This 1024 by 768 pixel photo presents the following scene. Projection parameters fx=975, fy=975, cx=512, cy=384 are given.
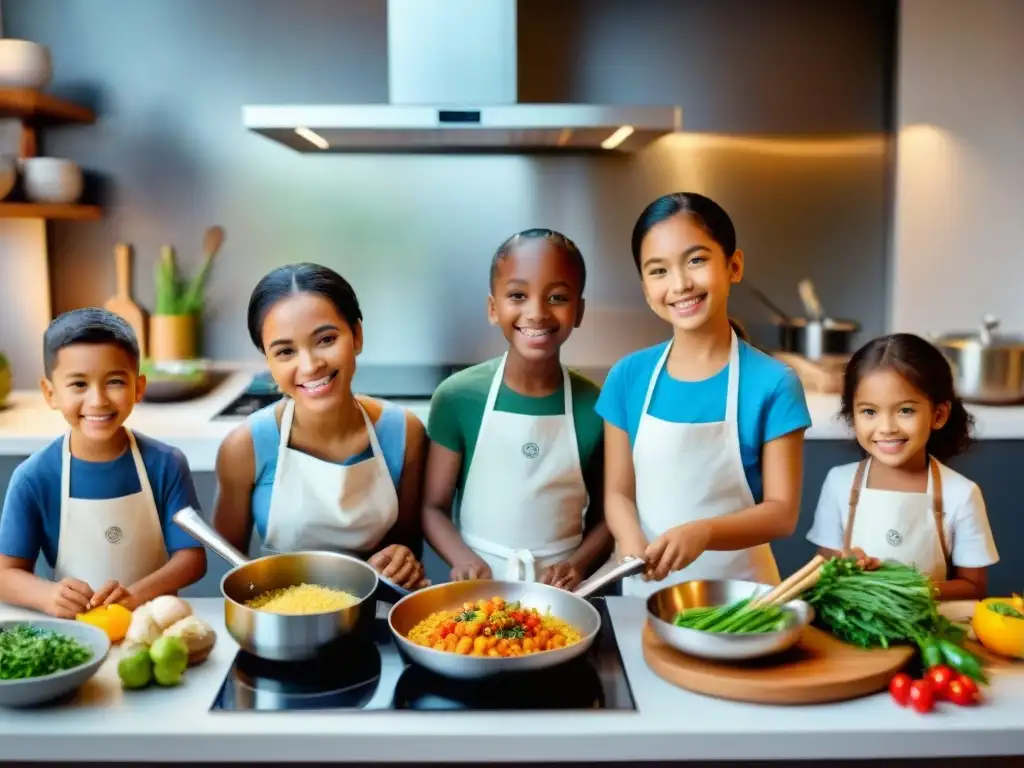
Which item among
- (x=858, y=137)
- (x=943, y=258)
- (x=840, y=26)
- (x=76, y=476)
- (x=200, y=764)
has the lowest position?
(x=200, y=764)

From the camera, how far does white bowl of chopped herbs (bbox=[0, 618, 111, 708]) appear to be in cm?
109

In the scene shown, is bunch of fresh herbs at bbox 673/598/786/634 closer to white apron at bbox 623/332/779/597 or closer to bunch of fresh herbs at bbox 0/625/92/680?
white apron at bbox 623/332/779/597

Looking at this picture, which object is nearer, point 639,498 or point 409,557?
point 409,557

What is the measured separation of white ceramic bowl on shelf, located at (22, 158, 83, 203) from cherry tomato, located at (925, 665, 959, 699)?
2664mm

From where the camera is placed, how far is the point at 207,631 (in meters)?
1.26

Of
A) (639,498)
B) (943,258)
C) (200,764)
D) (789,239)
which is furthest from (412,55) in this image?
(200,764)

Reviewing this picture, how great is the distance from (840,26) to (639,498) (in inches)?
85.5

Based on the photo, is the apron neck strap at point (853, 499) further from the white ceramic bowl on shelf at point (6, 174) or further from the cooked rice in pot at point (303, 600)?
the white ceramic bowl on shelf at point (6, 174)

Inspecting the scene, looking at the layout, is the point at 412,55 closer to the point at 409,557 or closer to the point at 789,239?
the point at 789,239

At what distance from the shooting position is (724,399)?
155cm

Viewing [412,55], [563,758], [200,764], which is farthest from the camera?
[412,55]

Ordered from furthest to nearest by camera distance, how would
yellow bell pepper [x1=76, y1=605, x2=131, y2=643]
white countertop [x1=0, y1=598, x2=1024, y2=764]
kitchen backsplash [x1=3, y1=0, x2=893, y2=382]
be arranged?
kitchen backsplash [x1=3, y1=0, x2=893, y2=382], yellow bell pepper [x1=76, y1=605, x2=131, y2=643], white countertop [x1=0, y1=598, x2=1024, y2=764]

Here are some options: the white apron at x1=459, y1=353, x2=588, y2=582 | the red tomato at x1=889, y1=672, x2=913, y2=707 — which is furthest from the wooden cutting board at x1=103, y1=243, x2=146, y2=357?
the red tomato at x1=889, y1=672, x2=913, y2=707

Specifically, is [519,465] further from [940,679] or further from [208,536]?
[940,679]
